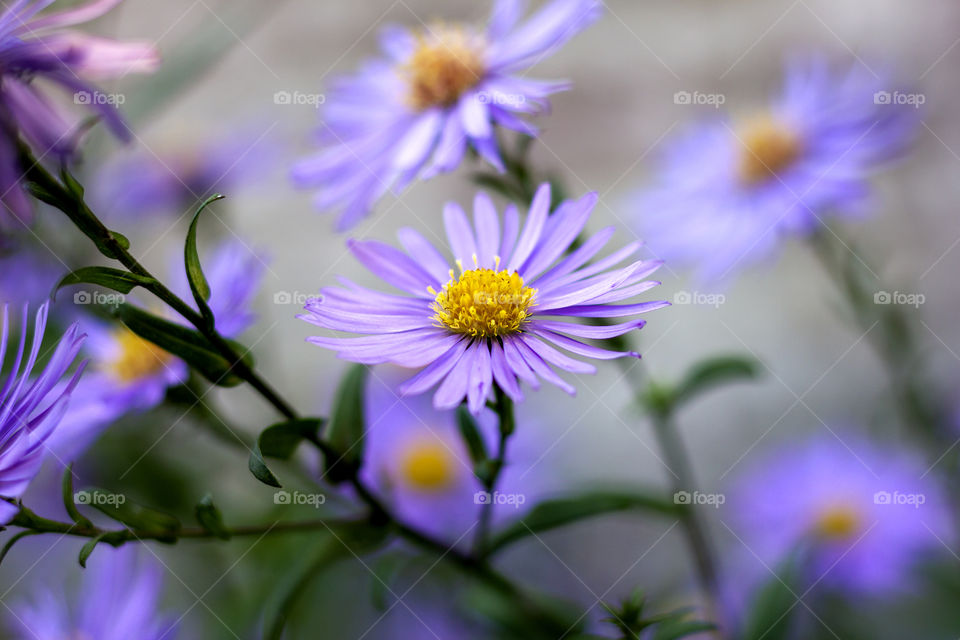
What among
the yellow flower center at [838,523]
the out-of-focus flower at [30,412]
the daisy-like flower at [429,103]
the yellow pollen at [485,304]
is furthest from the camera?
the yellow flower center at [838,523]

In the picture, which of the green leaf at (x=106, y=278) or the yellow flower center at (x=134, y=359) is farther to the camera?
Result: the yellow flower center at (x=134, y=359)

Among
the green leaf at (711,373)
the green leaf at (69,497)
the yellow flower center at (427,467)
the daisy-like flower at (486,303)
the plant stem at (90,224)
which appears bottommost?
the green leaf at (69,497)

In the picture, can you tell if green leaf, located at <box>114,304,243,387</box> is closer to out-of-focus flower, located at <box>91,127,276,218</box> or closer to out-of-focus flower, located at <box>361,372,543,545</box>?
out-of-focus flower, located at <box>361,372,543,545</box>

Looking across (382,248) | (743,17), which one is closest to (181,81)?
(382,248)

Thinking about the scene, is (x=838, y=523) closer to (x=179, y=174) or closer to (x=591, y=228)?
(x=591, y=228)

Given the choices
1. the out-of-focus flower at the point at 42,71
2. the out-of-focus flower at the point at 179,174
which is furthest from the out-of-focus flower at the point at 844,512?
the out-of-focus flower at the point at 179,174

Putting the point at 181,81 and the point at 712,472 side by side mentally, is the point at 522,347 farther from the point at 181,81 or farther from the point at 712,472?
the point at 712,472

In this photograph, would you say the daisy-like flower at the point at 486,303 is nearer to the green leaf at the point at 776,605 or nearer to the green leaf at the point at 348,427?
the green leaf at the point at 348,427
